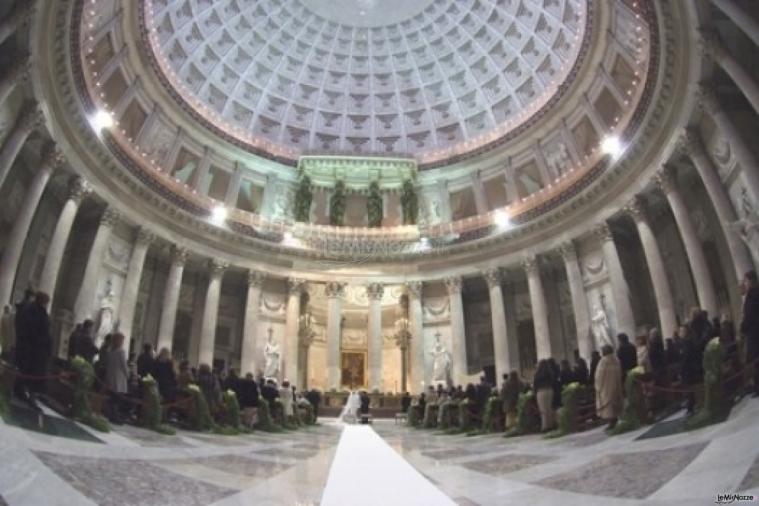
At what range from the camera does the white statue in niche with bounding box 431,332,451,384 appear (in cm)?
3238

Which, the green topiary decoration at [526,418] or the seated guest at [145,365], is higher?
the seated guest at [145,365]

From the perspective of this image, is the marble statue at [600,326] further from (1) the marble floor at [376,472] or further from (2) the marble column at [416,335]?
(1) the marble floor at [376,472]

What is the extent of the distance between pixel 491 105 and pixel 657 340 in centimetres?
2999

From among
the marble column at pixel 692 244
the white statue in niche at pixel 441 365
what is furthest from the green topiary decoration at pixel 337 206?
the marble column at pixel 692 244

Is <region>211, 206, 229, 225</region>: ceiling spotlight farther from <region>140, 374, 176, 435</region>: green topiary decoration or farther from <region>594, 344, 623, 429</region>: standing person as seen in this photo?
<region>594, 344, 623, 429</region>: standing person

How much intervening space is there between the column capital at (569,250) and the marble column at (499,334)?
4.33 m

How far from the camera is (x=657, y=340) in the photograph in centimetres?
1289

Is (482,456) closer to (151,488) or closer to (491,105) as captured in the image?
(151,488)

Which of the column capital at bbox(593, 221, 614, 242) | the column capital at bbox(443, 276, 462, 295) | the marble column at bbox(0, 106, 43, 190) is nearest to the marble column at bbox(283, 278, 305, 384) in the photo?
the column capital at bbox(443, 276, 462, 295)

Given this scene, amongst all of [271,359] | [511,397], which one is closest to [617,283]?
[511,397]

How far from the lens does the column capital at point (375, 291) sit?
35.2 metres

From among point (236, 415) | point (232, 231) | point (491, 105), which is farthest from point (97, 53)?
point (491, 105)

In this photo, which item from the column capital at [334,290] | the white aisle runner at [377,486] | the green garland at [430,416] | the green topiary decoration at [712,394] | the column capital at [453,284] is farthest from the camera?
the column capital at [334,290]

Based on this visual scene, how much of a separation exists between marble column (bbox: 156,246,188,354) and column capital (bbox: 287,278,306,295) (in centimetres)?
674
